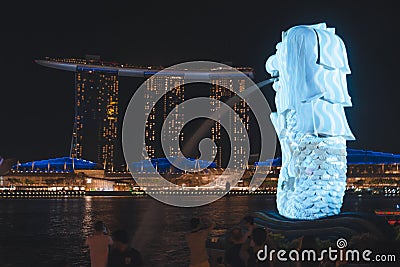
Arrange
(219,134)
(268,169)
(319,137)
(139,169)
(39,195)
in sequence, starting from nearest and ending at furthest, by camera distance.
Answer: (319,137) → (39,195) → (268,169) → (139,169) → (219,134)

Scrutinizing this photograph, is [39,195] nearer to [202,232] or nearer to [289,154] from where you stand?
[289,154]

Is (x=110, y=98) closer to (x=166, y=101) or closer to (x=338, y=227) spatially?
(x=166, y=101)

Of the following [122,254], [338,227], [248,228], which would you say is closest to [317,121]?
[338,227]

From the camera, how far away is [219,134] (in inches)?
4190

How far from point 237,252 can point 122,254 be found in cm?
121

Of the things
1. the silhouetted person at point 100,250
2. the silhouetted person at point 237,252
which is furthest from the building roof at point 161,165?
the silhouetted person at point 237,252

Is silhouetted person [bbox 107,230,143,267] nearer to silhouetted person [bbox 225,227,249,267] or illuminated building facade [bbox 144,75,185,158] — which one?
silhouetted person [bbox 225,227,249,267]

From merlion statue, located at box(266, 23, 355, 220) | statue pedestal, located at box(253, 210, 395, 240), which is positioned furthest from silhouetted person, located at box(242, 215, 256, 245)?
merlion statue, located at box(266, 23, 355, 220)

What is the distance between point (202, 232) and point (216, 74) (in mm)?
107147

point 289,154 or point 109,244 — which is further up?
point 289,154

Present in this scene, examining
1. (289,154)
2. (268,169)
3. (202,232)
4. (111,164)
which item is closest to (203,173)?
(268,169)

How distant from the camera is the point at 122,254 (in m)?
5.99

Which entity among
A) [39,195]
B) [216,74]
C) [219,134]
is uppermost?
[216,74]

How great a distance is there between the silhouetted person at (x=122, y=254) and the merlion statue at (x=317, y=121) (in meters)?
7.89
